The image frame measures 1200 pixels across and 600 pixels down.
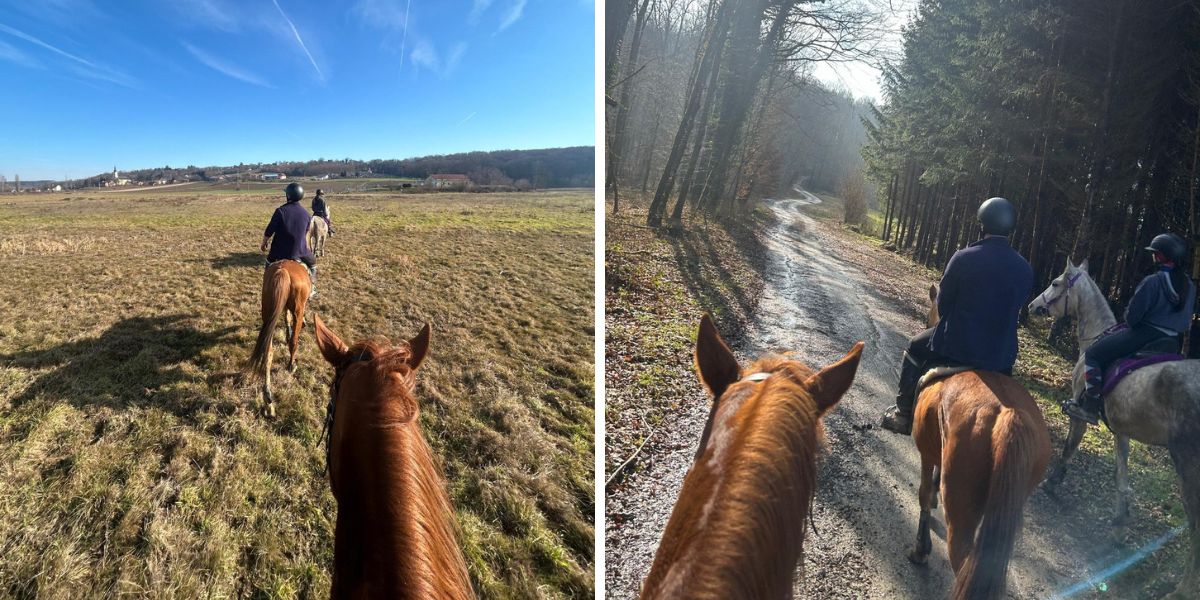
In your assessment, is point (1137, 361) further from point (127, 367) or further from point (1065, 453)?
point (127, 367)

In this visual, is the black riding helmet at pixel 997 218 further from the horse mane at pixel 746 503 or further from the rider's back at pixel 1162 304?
the horse mane at pixel 746 503

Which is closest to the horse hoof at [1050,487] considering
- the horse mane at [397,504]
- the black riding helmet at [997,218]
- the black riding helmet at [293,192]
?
the black riding helmet at [997,218]

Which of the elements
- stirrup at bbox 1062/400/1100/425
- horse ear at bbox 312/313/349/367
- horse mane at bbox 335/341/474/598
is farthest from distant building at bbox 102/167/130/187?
stirrup at bbox 1062/400/1100/425

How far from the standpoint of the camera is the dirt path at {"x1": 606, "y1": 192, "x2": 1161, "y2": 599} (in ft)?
2.94

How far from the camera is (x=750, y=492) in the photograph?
1.74 feet

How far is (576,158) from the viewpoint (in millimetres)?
5648

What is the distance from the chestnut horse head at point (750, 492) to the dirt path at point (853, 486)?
0.29 m

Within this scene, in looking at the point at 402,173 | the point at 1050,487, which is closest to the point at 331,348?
the point at 1050,487

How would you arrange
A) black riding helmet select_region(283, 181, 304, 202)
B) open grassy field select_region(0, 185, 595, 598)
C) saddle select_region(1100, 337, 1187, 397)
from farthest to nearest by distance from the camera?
black riding helmet select_region(283, 181, 304, 202), open grassy field select_region(0, 185, 595, 598), saddle select_region(1100, 337, 1187, 397)

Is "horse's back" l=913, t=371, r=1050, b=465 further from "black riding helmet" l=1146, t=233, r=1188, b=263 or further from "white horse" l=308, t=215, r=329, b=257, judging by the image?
"white horse" l=308, t=215, r=329, b=257

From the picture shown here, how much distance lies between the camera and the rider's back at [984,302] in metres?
1.14

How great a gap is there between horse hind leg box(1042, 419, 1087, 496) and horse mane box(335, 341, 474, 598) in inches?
71.7

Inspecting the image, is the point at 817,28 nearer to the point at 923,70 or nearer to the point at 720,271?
the point at 923,70

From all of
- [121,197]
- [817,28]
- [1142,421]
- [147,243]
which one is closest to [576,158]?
[817,28]
